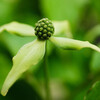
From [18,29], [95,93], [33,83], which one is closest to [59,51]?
[33,83]

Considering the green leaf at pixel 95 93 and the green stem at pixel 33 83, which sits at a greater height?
the green leaf at pixel 95 93

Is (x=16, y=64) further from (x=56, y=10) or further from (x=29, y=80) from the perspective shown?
(x=56, y=10)

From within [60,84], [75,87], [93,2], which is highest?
[93,2]

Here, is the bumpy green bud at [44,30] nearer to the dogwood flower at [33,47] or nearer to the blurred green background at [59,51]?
the dogwood flower at [33,47]

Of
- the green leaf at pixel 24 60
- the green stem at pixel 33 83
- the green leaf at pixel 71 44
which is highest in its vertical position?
the green leaf at pixel 71 44

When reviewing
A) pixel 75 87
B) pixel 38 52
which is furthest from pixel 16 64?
pixel 75 87

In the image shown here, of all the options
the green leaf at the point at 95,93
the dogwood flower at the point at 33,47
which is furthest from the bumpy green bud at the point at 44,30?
the green leaf at the point at 95,93

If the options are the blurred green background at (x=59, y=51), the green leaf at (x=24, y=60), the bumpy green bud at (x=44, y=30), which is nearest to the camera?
the green leaf at (x=24, y=60)
